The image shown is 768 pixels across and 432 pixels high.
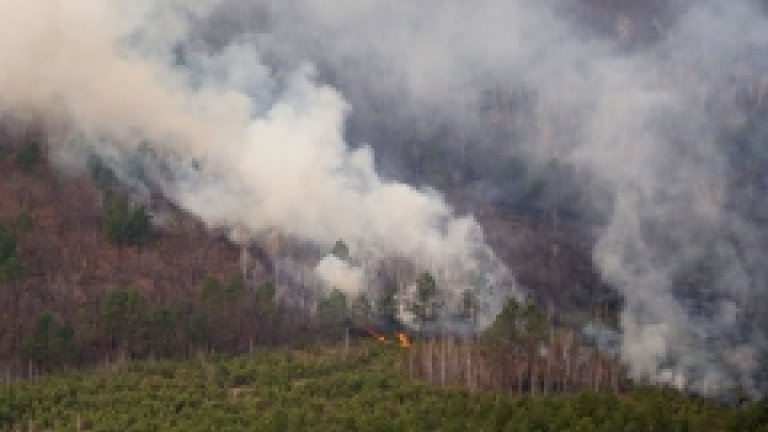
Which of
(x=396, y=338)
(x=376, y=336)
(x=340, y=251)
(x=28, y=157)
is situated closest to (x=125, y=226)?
(x=28, y=157)

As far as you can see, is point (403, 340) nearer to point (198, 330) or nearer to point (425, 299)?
point (425, 299)

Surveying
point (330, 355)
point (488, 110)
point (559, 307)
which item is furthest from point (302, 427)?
point (488, 110)

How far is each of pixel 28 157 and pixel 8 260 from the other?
69.9ft

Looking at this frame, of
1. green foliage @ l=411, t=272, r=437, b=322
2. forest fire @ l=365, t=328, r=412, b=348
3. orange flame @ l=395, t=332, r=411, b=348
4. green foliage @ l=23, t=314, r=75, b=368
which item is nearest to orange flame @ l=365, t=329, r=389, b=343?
forest fire @ l=365, t=328, r=412, b=348

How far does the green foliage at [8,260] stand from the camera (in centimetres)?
7502

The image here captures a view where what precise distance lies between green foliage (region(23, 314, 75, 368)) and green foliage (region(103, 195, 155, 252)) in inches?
643

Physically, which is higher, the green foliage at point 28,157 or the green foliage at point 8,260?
the green foliage at point 28,157

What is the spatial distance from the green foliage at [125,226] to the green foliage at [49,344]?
16344 millimetres

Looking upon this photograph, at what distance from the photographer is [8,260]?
75.7m

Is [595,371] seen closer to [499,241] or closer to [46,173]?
[499,241]

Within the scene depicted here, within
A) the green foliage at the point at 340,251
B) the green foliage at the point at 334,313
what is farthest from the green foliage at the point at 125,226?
the green foliage at the point at 334,313

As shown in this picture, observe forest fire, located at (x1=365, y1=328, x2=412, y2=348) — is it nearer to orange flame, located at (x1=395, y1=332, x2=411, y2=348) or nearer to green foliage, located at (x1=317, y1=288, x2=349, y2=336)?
orange flame, located at (x1=395, y1=332, x2=411, y2=348)

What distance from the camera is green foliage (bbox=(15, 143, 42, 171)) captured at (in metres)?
94.6

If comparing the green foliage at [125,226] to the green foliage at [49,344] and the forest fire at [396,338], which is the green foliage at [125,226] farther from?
the forest fire at [396,338]
